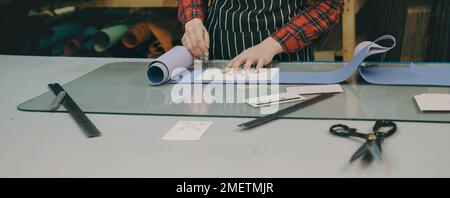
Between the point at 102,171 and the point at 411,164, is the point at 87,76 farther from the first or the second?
the point at 411,164

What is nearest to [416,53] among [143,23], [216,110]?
[143,23]

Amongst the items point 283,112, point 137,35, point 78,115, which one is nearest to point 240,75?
point 283,112

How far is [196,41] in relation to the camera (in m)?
1.26

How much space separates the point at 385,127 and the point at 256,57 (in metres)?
0.48

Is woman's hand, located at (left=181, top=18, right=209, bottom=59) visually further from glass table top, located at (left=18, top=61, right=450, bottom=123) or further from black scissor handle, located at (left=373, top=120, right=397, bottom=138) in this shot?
black scissor handle, located at (left=373, top=120, right=397, bottom=138)

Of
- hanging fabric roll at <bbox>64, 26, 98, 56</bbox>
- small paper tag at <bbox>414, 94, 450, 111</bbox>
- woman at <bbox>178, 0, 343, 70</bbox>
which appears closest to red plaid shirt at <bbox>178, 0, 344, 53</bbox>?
woman at <bbox>178, 0, 343, 70</bbox>

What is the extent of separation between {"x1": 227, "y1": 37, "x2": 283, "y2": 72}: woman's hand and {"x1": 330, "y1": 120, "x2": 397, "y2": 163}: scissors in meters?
0.44

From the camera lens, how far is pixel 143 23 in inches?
80.4

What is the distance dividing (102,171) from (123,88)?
0.41 metres

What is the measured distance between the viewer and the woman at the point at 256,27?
4.12 feet

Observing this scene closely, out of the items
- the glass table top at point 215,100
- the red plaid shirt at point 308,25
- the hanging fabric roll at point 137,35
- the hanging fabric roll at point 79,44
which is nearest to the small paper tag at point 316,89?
the glass table top at point 215,100

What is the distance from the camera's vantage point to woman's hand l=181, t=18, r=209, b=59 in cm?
125

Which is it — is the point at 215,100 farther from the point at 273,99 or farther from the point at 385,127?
the point at 385,127

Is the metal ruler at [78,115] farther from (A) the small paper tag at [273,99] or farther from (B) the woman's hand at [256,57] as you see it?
(B) the woman's hand at [256,57]
